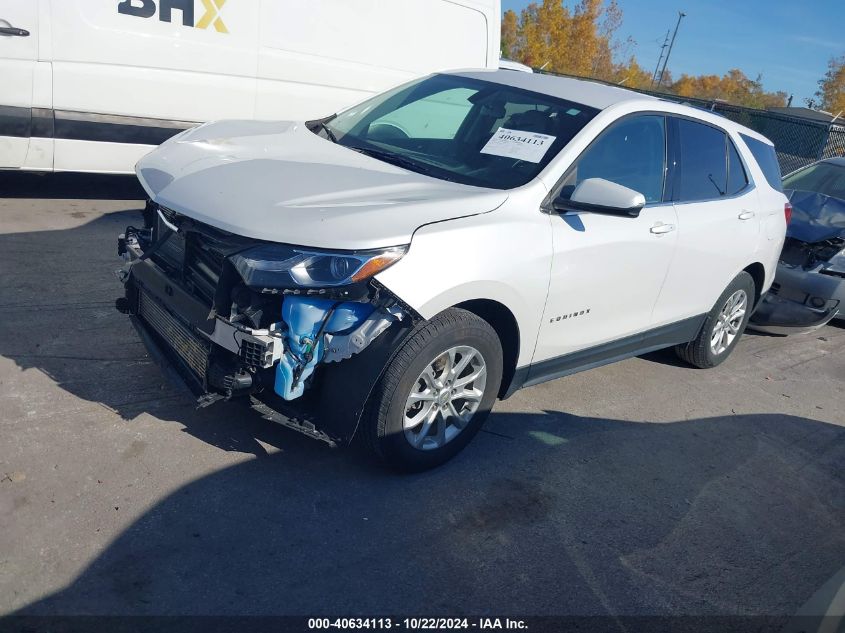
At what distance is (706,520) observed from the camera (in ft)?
12.4

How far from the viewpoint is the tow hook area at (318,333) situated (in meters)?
3.10

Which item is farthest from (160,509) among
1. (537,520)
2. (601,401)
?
(601,401)

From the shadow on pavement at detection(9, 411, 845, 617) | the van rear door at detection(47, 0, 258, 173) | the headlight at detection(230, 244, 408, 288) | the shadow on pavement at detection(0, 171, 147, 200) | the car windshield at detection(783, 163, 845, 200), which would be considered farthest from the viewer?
the car windshield at detection(783, 163, 845, 200)

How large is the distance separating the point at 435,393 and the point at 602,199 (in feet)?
4.01

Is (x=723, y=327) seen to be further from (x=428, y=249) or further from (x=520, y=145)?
(x=428, y=249)

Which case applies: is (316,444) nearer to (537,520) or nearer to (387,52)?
(537,520)

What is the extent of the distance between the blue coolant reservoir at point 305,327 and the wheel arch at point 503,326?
1.86ft

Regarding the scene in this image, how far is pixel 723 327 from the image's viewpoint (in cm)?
571

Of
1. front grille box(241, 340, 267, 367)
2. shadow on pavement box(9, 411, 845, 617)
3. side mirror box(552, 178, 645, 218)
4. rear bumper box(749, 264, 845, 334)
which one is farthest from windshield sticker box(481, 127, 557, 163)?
rear bumper box(749, 264, 845, 334)

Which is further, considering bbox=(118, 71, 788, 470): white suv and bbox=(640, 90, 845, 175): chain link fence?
bbox=(640, 90, 845, 175): chain link fence

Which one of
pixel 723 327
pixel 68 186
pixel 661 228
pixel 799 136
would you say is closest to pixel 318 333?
pixel 661 228

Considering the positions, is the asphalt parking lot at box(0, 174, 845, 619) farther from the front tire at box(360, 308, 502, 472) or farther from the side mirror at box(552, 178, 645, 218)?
the side mirror at box(552, 178, 645, 218)

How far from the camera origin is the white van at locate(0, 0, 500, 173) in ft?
21.1

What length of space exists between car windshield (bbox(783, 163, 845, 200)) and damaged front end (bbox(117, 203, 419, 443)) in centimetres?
655
